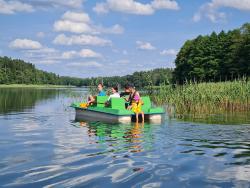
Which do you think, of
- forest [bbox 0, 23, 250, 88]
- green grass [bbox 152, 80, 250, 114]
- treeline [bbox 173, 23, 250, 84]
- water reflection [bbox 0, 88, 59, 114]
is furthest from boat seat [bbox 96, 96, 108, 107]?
treeline [bbox 173, 23, 250, 84]

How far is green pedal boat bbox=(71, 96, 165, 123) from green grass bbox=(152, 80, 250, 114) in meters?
4.28

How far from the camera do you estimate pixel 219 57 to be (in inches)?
2859

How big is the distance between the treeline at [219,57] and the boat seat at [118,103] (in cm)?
4539

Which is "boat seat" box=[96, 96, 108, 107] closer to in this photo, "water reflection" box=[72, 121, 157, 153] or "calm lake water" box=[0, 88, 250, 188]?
"water reflection" box=[72, 121, 157, 153]

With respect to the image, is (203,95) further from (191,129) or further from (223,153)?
(223,153)

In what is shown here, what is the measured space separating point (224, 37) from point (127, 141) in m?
66.5

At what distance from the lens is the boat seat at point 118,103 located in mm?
17234

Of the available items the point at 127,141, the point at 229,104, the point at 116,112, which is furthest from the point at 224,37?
the point at 127,141

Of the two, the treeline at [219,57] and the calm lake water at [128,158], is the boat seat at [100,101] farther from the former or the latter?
the treeline at [219,57]

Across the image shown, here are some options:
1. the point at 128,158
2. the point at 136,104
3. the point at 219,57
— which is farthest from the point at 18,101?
the point at 219,57

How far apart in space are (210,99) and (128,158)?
1430cm

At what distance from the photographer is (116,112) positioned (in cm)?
1627

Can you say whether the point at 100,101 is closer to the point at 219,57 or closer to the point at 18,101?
the point at 18,101

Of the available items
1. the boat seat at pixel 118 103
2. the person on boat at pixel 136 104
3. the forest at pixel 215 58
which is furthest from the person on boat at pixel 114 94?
the forest at pixel 215 58
